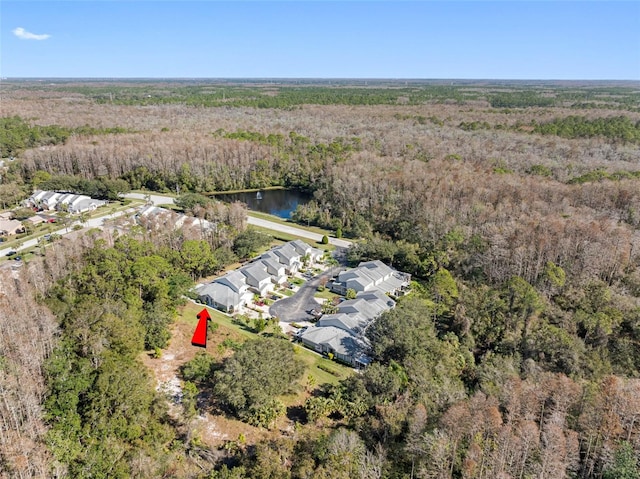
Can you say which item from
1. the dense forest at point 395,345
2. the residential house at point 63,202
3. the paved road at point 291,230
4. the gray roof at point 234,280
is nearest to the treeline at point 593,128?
the dense forest at point 395,345

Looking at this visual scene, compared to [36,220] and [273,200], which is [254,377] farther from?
[273,200]

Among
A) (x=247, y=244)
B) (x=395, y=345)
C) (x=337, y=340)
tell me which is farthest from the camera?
(x=247, y=244)

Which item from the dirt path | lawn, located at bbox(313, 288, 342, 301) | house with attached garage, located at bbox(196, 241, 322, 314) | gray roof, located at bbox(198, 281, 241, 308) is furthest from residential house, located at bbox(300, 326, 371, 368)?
house with attached garage, located at bbox(196, 241, 322, 314)

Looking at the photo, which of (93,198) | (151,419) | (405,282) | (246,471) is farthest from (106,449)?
(93,198)

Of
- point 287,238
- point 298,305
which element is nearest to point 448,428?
point 298,305

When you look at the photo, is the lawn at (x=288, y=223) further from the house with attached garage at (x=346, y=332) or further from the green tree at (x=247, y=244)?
the house with attached garage at (x=346, y=332)

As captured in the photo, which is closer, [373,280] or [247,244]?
[373,280]
